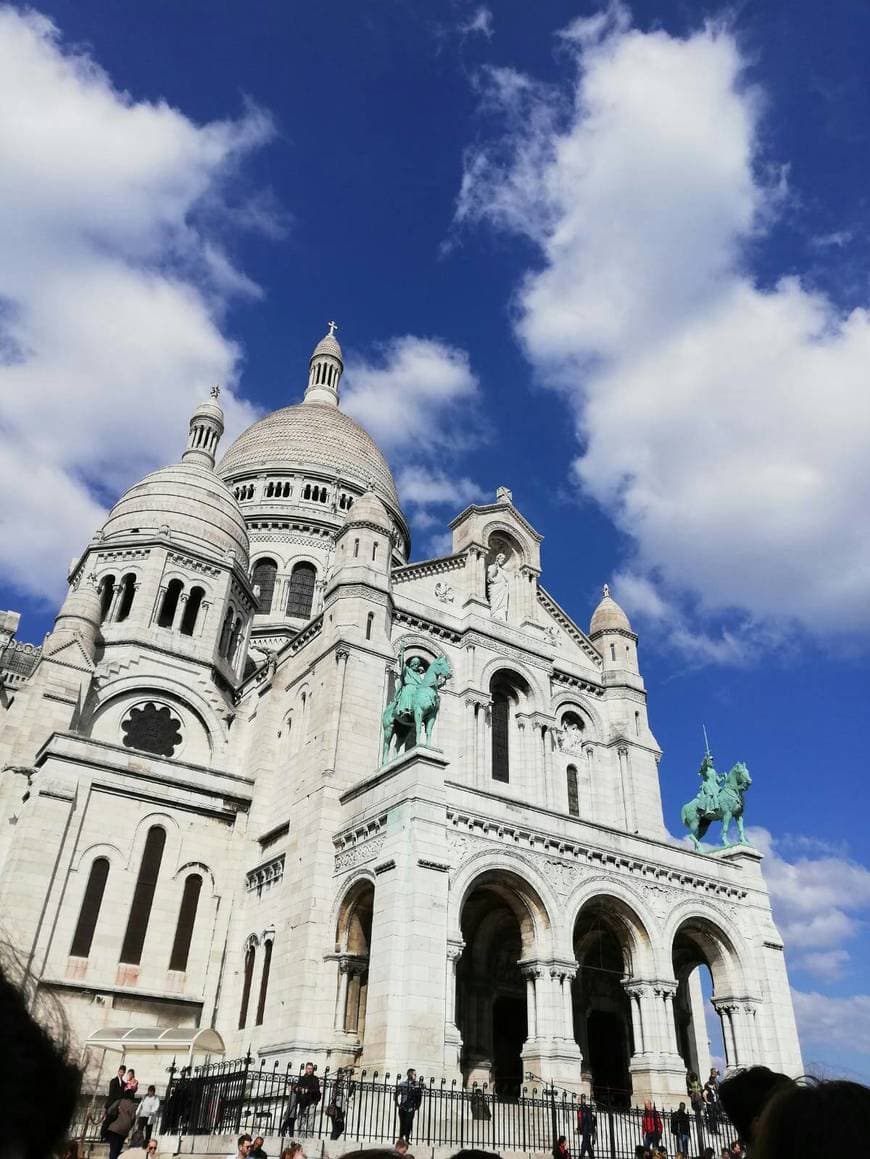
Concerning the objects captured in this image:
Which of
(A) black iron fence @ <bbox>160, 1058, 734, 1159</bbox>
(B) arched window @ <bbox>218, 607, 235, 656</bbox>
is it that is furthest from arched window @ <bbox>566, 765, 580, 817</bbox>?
(B) arched window @ <bbox>218, 607, 235, 656</bbox>

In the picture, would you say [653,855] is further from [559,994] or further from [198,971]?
[198,971]

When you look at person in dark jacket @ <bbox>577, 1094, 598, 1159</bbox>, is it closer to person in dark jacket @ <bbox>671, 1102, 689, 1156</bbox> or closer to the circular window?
person in dark jacket @ <bbox>671, 1102, 689, 1156</bbox>

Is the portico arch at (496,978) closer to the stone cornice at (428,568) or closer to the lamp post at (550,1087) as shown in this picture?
the lamp post at (550,1087)

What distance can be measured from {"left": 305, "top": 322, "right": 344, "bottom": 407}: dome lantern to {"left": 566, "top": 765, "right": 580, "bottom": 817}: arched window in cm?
3908

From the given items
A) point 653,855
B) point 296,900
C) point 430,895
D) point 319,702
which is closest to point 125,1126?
point 430,895

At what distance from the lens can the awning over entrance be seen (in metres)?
22.6

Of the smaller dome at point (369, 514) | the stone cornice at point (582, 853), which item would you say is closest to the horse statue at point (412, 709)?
the stone cornice at point (582, 853)

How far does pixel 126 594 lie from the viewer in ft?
118

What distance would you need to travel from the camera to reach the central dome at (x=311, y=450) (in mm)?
54125

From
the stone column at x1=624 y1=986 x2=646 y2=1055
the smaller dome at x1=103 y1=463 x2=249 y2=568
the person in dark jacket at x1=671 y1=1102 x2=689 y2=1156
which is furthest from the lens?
the smaller dome at x1=103 y1=463 x2=249 y2=568

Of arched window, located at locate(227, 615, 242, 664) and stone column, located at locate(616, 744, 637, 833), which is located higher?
arched window, located at locate(227, 615, 242, 664)

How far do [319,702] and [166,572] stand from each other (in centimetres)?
1160

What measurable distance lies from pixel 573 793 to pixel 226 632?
52.3ft

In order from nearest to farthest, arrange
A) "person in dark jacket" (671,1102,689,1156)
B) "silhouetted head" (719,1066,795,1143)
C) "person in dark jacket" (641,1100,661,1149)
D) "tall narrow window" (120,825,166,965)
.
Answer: "silhouetted head" (719,1066,795,1143) → "person in dark jacket" (641,1100,661,1149) → "person in dark jacket" (671,1102,689,1156) → "tall narrow window" (120,825,166,965)
